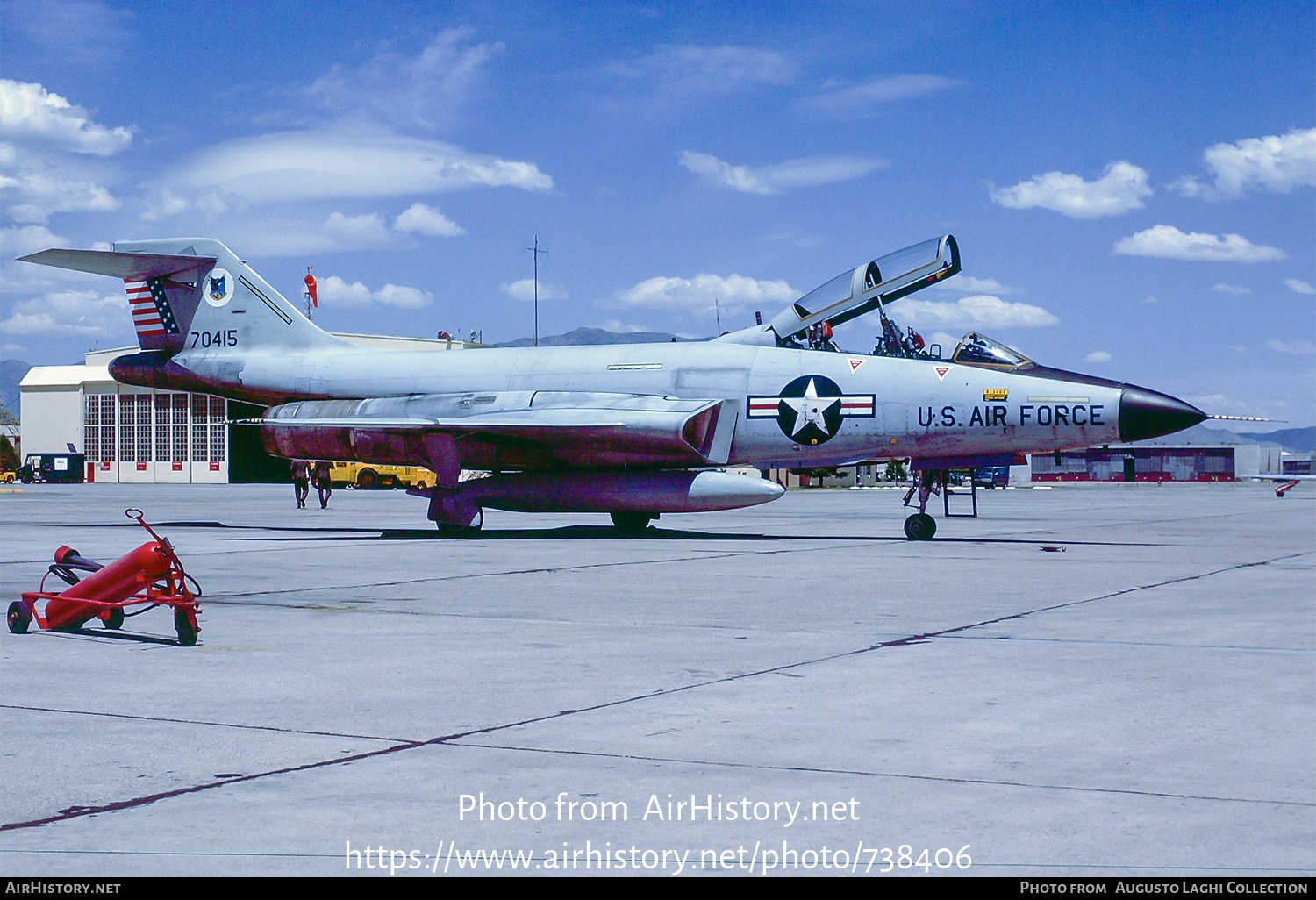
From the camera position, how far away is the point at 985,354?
1908 centimetres

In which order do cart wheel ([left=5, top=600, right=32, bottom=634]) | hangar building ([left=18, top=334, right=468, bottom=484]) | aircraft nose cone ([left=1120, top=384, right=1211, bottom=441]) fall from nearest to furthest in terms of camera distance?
cart wheel ([left=5, top=600, right=32, bottom=634]) < aircraft nose cone ([left=1120, top=384, right=1211, bottom=441]) < hangar building ([left=18, top=334, right=468, bottom=484])

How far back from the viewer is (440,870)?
12.8ft

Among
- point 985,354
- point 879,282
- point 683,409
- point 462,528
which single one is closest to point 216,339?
point 462,528

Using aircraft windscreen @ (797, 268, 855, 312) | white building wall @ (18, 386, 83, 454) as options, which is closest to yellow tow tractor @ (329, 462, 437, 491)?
white building wall @ (18, 386, 83, 454)

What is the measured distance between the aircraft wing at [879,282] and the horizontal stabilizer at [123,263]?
1227 centimetres

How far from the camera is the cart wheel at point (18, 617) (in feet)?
29.3

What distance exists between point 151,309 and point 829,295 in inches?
545

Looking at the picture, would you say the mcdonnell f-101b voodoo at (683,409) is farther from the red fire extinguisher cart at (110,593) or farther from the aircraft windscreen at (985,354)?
the red fire extinguisher cart at (110,593)

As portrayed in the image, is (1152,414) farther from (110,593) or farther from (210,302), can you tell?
(210,302)

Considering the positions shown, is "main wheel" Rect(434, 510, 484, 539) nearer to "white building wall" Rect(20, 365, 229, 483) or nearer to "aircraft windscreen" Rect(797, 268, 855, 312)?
"aircraft windscreen" Rect(797, 268, 855, 312)

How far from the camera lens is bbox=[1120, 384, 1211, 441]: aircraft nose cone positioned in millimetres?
17547

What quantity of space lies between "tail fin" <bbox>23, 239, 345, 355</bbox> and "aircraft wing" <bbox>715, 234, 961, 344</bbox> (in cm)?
994

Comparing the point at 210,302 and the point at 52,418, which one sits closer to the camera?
the point at 210,302

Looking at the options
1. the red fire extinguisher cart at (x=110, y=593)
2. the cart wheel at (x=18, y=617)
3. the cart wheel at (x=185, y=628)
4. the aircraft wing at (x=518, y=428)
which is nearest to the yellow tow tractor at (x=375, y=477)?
the aircraft wing at (x=518, y=428)
